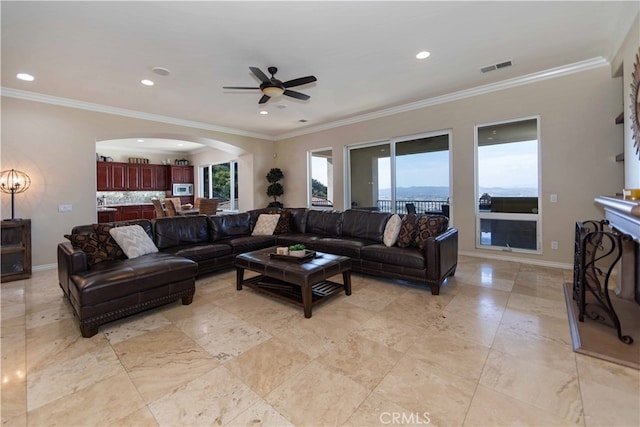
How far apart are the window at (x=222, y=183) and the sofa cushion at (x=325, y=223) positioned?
5.12 meters

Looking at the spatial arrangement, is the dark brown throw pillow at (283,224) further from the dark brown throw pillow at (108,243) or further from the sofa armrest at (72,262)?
the sofa armrest at (72,262)

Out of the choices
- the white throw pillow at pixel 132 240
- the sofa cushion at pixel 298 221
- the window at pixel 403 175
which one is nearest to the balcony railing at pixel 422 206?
the window at pixel 403 175

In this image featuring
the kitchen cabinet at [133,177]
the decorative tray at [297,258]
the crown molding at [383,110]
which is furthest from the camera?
the kitchen cabinet at [133,177]

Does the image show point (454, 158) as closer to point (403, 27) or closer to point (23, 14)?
point (403, 27)

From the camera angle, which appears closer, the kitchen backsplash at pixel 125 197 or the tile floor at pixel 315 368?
the tile floor at pixel 315 368

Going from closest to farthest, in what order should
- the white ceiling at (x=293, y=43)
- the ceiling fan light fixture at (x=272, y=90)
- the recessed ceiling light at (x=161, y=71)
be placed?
the white ceiling at (x=293, y=43), the ceiling fan light fixture at (x=272, y=90), the recessed ceiling light at (x=161, y=71)

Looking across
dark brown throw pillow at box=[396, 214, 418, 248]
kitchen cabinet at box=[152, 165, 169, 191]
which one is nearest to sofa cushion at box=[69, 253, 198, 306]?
dark brown throw pillow at box=[396, 214, 418, 248]

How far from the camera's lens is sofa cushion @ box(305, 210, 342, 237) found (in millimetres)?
4887

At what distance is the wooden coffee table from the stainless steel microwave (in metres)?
8.17

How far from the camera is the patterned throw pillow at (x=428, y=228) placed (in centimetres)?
355

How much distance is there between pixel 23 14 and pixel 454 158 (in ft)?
19.1

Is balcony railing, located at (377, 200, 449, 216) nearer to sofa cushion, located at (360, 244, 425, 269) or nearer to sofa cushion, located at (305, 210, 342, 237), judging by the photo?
sofa cushion, located at (305, 210, 342, 237)

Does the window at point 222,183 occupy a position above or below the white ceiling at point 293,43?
below

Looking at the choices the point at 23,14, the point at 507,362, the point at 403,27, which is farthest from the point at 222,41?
the point at 507,362
